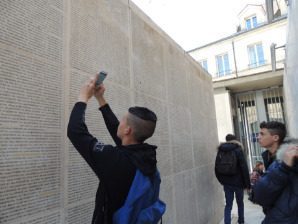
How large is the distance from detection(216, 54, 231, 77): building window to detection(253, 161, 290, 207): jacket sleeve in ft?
40.8

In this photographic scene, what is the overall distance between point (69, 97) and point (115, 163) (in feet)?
2.47

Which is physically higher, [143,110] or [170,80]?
[170,80]

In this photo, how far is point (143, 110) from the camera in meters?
1.49

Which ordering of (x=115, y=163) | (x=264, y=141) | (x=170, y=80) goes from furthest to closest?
(x=170, y=80) < (x=264, y=141) < (x=115, y=163)

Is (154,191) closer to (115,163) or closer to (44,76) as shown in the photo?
(115,163)

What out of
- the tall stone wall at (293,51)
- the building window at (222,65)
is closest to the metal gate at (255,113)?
the building window at (222,65)

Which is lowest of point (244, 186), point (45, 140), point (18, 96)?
point (244, 186)

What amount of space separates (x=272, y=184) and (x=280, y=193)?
0.34ft

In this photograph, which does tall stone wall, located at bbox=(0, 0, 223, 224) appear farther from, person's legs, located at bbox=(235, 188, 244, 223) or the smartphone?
person's legs, located at bbox=(235, 188, 244, 223)

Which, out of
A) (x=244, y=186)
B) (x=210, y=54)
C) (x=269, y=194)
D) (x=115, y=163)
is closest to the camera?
(x=115, y=163)

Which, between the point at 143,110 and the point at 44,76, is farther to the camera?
the point at 44,76

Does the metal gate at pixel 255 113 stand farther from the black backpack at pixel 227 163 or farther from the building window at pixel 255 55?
the black backpack at pixel 227 163

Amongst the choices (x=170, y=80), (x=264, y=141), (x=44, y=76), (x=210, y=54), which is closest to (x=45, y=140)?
(x=44, y=76)

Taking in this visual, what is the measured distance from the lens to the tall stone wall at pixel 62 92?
1.39 metres
